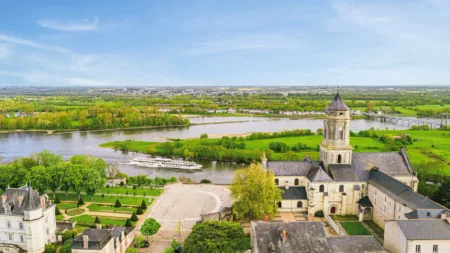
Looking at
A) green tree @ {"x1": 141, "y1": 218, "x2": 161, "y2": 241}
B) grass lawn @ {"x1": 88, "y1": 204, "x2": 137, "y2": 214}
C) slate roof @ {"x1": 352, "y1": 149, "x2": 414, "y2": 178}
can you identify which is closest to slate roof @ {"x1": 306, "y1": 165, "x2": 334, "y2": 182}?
slate roof @ {"x1": 352, "y1": 149, "x2": 414, "y2": 178}

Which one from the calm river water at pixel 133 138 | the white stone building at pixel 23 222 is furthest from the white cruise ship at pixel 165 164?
the white stone building at pixel 23 222

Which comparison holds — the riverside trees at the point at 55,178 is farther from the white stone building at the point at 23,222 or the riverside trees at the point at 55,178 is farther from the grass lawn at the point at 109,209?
the white stone building at the point at 23,222

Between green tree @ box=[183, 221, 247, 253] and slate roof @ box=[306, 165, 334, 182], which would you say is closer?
green tree @ box=[183, 221, 247, 253]

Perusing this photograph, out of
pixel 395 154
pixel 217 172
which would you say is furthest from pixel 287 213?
pixel 217 172

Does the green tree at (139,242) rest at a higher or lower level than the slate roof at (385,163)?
lower

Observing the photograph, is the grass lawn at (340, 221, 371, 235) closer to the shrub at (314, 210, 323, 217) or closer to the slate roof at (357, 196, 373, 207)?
the slate roof at (357, 196, 373, 207)

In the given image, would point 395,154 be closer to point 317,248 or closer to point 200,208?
point 317,248
